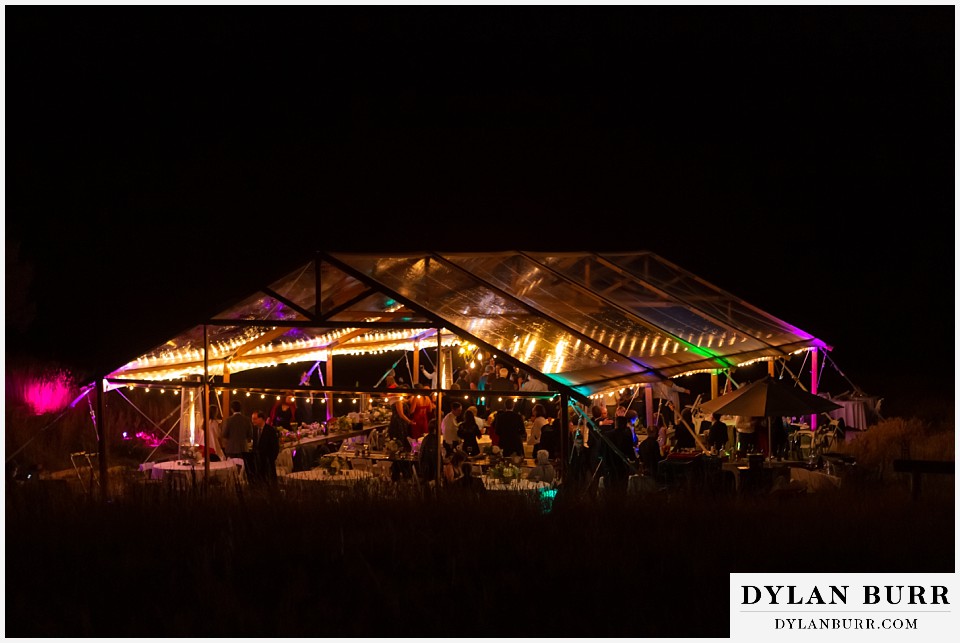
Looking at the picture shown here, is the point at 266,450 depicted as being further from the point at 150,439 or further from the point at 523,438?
the point at 150,439

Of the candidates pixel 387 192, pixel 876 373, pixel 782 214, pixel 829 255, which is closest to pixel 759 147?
pixel 782 214

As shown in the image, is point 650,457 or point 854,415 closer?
point 650,457

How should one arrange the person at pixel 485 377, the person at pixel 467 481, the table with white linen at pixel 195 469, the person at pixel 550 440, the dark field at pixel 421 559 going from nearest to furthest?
the dark field at pixel 421 559 → the person at pixel 467 481 → the person at pixel 550 440 → the table with white linen at pixel 195 469 → the person at pixel 485 377

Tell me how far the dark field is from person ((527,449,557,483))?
3.10 m

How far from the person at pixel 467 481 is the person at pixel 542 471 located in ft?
2.12

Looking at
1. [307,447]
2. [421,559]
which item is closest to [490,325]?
[307,447]

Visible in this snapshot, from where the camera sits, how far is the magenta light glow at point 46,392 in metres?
19.2

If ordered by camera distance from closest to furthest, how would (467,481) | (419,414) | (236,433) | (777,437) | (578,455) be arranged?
(467,481) → (578,455) → (236,433) → (777,437) → (419,414)

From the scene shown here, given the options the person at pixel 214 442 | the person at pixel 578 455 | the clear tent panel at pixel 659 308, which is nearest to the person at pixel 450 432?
the person at pixel 578 455

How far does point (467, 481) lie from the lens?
12.0 metres

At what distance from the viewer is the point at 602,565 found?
7641 millimetres

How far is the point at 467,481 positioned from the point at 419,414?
11.4 feet

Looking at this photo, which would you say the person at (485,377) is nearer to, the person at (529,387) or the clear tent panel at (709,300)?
the person at (529,387)

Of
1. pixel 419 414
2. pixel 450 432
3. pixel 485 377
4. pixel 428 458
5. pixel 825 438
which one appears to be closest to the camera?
pixel 428 458
